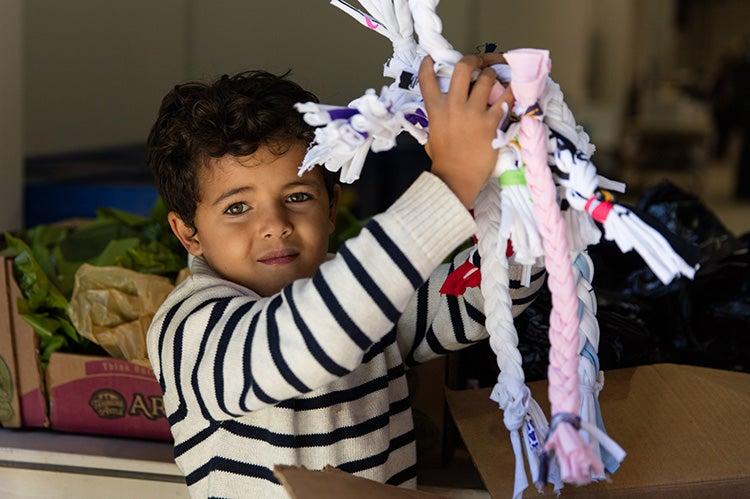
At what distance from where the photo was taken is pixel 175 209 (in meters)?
1.41

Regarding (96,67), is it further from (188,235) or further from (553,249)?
(553,249)

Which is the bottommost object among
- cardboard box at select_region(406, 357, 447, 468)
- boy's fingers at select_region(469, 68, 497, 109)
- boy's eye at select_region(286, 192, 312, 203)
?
cardboard box at select_region(406, 357, 447, 468)

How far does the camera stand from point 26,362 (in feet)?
5.56

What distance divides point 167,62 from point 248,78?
2454 mm

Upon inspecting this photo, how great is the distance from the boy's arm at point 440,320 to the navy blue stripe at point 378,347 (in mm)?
41

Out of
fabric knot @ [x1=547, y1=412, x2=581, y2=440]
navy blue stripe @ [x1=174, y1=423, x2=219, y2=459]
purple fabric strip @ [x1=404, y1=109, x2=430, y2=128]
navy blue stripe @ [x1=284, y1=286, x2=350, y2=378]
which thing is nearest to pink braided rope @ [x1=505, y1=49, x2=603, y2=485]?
fabric knot @ [x1=547, y1=412, x2=581, y2=440]

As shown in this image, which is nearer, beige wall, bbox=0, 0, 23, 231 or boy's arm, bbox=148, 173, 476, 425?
boy's arm, bbox=148, 173, 476, 425

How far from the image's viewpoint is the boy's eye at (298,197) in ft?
4.34

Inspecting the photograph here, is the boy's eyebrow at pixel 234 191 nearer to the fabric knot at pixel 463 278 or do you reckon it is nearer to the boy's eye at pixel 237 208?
the boy's eye at pixel 237 208

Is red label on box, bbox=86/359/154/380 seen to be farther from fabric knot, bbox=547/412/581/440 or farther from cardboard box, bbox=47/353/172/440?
fabric knot, bbox=547/412/581/440

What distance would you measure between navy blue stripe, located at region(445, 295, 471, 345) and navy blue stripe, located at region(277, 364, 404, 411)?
4.8 inches

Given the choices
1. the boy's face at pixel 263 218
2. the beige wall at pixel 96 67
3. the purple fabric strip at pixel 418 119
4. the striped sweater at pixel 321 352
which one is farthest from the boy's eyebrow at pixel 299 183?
the beige wall at pixel 96 67

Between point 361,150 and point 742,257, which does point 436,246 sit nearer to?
point 361,150

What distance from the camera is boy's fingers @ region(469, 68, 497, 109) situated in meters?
1.03
